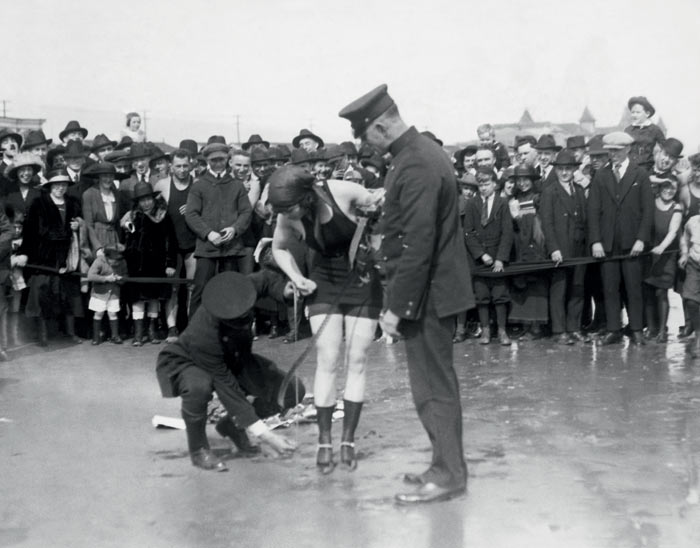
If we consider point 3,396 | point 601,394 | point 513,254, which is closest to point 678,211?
point 513,254

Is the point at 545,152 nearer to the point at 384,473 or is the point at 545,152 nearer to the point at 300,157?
the point at 300,157

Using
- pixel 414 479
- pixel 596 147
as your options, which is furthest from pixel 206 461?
pixel 596 147

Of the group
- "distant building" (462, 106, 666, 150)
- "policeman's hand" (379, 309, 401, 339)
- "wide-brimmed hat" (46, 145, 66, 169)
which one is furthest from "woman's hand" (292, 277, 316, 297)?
"distant building" (462, 106, 666, 150)

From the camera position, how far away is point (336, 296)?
19.8 feet

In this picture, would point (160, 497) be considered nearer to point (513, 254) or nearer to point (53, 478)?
point (53, 478)

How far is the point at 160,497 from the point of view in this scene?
215 inches

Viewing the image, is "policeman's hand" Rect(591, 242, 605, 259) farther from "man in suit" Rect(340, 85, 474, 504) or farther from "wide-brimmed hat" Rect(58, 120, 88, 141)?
"wide-brimmed hat" Rect(58, 120, 88, 141)

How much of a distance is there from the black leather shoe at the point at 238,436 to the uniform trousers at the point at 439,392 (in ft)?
4.67

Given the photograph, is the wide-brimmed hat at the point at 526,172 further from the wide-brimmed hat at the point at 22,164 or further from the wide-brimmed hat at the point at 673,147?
the wide-brimmed hat at the point at 22,164

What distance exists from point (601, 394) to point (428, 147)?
3.39 m

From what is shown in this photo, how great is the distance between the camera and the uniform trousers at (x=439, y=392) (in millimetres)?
5348

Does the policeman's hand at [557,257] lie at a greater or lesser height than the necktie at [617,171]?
lesser

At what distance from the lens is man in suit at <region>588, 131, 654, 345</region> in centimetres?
1033

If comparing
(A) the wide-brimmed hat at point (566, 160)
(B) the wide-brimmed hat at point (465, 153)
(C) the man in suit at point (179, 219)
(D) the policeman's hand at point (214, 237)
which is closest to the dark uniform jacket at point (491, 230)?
(A) the wide-brimmed hat at point (566, 160)
